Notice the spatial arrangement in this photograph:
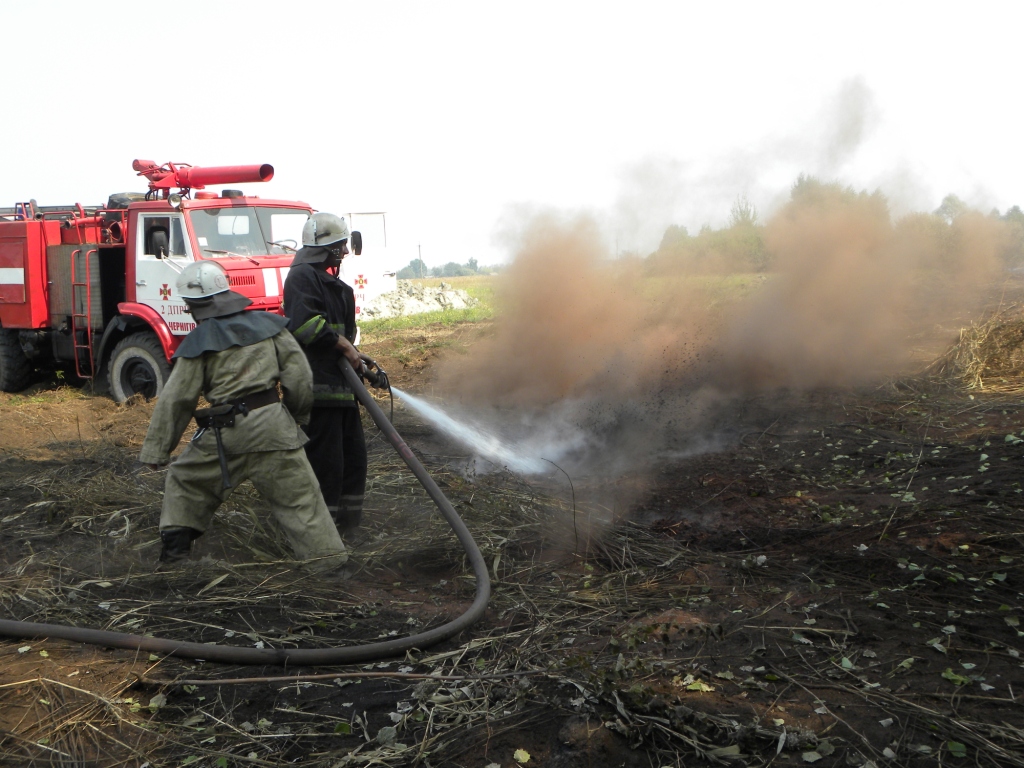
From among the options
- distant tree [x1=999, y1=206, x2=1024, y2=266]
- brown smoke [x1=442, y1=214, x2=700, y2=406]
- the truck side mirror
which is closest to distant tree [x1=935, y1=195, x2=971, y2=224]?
distant tree [x1=999, y1=206, x2=1024, y2=266]

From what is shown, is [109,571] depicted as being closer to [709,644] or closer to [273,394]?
[273,394]

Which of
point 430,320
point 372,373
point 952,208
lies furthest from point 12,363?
point 952,208

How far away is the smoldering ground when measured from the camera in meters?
9.17

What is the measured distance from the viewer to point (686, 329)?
468 inches

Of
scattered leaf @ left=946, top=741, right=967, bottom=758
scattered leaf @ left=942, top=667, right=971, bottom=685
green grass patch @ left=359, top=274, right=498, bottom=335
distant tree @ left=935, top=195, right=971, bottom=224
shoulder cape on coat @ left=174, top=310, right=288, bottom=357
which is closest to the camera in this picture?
scattered leaf @ left=946, top=741, right=967, bottom=758

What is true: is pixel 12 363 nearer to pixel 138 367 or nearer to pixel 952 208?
pixel 138 367

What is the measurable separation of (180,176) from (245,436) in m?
A: 6.75

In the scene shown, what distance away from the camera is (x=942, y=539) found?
4.57m

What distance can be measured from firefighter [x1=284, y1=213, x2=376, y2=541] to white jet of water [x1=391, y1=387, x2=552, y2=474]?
1598mm

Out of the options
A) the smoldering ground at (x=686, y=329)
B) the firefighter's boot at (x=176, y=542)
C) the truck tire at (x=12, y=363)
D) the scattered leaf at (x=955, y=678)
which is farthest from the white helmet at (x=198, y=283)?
the truck tire at (x=12, y=363)

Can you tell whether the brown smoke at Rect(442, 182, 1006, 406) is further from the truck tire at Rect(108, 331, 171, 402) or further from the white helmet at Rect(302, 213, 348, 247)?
the white helmet at Rect(302, 213, 348, 247)

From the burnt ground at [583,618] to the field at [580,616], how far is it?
0.05 feet

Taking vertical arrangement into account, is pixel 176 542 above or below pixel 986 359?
below

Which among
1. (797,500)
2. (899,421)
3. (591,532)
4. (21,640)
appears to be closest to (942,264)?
(899,421)
